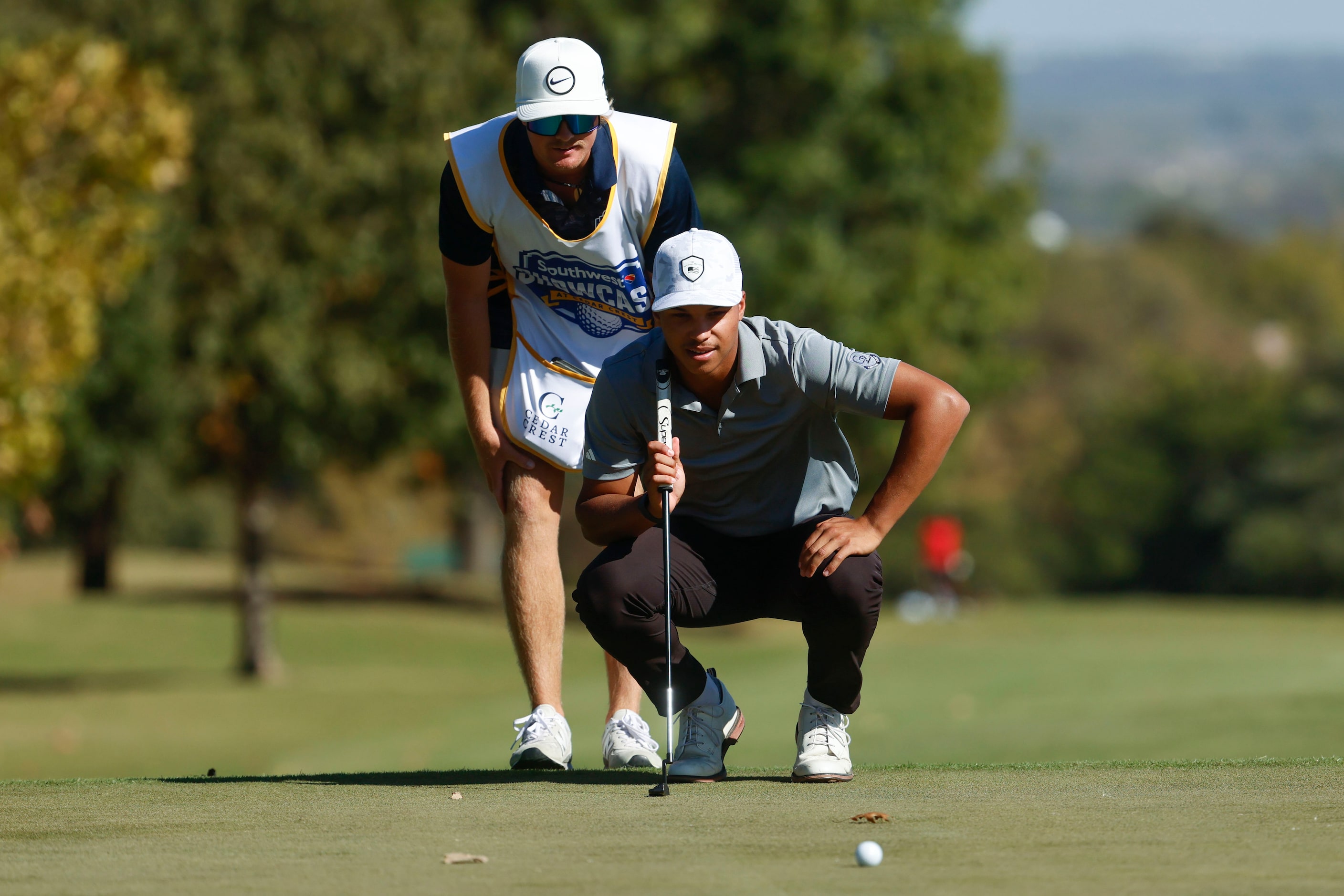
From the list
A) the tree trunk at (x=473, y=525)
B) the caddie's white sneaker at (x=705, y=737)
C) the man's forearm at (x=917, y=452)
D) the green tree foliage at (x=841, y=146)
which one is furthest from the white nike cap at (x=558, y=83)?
the tree trunk at (x=473, y=525)

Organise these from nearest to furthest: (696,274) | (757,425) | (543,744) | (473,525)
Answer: (696,274) < (757,425) < (543,744) < (473,525)

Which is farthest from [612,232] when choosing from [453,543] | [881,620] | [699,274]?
[453,543]

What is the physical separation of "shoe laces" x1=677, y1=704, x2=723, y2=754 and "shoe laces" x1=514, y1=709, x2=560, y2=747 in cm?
56

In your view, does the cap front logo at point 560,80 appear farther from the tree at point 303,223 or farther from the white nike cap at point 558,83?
the tree at point 303,223

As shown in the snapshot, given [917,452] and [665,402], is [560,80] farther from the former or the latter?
[917,452]

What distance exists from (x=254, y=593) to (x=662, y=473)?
1917cm

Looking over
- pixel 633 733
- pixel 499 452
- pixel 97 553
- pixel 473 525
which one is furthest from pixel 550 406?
pixel 473 525

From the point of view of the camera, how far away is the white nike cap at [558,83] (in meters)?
5.09

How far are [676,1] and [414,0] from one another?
4170 millimetres

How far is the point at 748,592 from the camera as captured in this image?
4953 mm

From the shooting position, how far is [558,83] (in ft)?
16.7

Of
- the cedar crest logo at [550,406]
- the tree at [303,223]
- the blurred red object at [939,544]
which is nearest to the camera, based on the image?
the cedar crest logo at [550,406]

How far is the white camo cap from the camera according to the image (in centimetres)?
457

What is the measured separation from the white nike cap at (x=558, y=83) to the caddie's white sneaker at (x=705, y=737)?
1692mm
